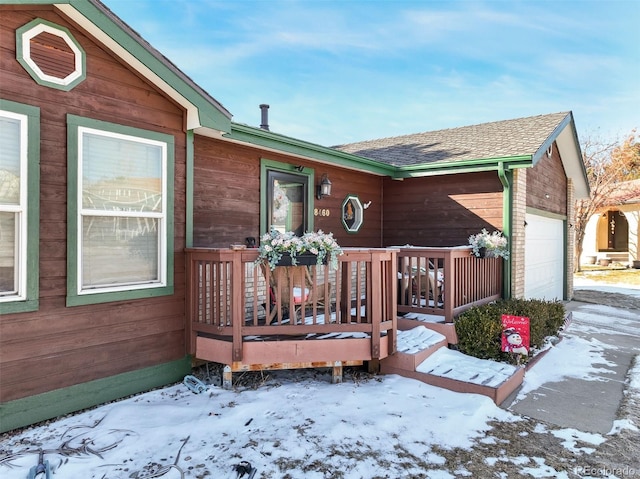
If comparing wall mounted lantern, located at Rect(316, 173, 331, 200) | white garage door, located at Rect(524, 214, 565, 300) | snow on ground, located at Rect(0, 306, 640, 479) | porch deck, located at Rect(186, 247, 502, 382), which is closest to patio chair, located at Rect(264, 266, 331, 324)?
porch deck, located at Rect(186, 247, 502, 382)

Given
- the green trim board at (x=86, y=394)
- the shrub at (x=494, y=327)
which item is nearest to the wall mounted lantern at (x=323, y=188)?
the shrub at (x=494, y=327)

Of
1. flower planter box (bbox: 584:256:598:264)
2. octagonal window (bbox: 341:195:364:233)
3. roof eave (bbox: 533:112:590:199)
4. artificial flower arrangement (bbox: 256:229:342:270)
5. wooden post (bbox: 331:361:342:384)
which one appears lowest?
wooden post (bbox: 331:361:342:384)

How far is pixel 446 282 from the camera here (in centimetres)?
528

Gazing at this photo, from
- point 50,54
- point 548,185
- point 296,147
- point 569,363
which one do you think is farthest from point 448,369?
point 548,185

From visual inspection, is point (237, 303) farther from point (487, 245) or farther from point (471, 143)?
point (471, 143)

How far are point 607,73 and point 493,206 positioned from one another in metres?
16.7

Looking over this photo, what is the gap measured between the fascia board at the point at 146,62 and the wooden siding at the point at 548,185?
19.9 ft

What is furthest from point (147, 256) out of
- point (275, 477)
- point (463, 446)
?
point (463, 446)

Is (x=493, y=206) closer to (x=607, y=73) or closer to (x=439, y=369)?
(x=439, y=369)

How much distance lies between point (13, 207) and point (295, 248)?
87.8 inches

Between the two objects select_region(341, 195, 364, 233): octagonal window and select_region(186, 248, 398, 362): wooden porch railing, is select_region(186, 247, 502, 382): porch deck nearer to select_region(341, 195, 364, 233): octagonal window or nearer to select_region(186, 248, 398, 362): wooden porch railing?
select_region(186, 248, 398, 362): wooden porch railing

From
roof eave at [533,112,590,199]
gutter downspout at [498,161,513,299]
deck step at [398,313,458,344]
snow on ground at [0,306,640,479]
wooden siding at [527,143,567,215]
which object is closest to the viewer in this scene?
snow on ground at [0,306,640,479]

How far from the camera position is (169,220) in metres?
4.05

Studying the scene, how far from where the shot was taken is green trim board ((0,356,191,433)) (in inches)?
122
